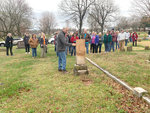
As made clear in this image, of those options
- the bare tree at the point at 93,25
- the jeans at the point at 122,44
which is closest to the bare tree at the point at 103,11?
the bare tree at the point at 93,25

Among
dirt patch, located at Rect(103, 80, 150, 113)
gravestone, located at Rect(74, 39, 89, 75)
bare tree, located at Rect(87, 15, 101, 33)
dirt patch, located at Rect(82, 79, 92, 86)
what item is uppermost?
bare tree, located at Rect(87, 15, 101, 33)

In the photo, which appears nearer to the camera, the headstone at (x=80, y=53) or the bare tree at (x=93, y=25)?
the headstone at (x=80, y=53)

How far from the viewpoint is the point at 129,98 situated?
12.1 ft

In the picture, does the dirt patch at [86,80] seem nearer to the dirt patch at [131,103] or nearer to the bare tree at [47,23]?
the dirt patch at [131,103]

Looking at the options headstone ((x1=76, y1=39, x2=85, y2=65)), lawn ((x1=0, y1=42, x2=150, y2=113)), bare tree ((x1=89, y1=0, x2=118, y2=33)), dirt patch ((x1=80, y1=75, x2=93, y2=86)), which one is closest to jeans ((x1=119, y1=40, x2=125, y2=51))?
lawn ((x1=0, y1=42, x2=150, y2=113))

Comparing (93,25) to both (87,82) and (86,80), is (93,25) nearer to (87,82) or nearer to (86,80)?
(86,80)

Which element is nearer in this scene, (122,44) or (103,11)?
(122,44)

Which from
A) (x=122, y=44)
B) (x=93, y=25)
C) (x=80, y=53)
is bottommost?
(x=80, y=53)

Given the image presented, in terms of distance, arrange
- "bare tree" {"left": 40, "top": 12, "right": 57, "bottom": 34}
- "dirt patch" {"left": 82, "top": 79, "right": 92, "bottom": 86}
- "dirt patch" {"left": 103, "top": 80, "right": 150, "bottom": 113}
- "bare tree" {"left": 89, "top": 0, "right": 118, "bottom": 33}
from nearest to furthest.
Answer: "dirt patch" {"left": 103, "top": 80, "right": 150, "bottom": 113}, "dirt patch" {"left": 82, "top": 79, "right": 92, "bottom": 86}, "bare tree" {"left": 89, "top": 0, "right": 118, "bottom": 33}, "bare tree" {"left": 40, "top": 12, "right": 57, "bottom": 34}

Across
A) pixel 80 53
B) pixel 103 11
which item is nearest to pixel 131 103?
pixel 80 53

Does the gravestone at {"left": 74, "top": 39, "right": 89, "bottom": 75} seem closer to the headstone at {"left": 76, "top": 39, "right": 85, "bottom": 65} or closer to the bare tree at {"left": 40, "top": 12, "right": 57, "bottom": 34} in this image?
the headstone at {"left": 76, "top": 39, "right": 85, "bottom": 65}

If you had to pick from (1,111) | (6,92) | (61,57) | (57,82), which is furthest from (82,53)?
(1,111)

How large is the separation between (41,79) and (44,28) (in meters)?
64.3

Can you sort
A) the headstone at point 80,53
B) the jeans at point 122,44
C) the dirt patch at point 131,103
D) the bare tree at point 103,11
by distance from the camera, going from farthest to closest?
the bare tree at point 103,11
the jeans at point 122,44
the headstone at point 80,53
the dirt patch at point 131,103
